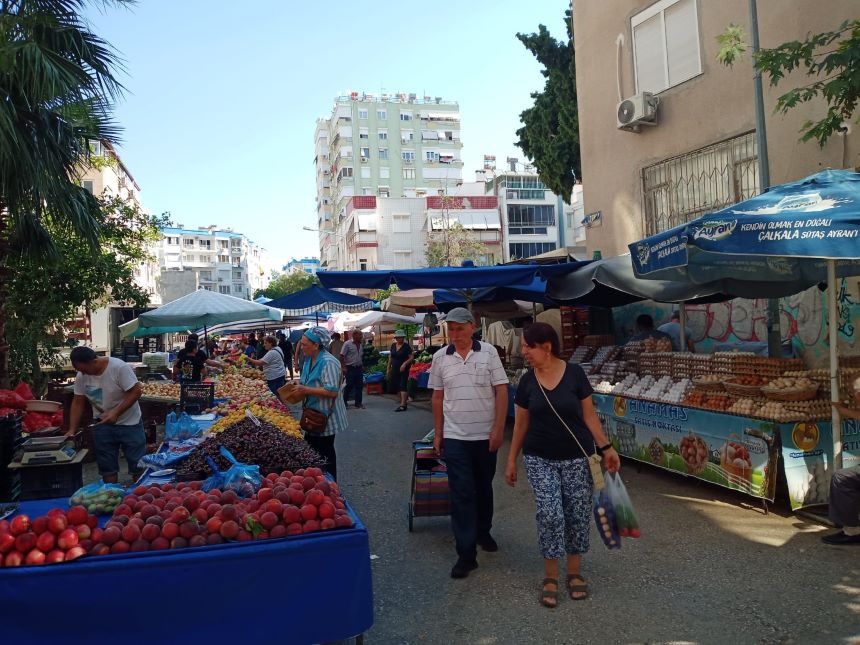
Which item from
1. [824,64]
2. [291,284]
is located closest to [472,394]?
[824,64]

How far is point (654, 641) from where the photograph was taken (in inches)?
147

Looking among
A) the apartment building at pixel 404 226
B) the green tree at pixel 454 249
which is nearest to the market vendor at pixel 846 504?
the green tree at pixel 454 249

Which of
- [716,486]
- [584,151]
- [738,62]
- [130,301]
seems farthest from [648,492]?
[130,301]

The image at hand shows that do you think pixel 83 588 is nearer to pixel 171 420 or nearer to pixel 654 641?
pixel 654 641

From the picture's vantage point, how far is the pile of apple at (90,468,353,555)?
3.36 m

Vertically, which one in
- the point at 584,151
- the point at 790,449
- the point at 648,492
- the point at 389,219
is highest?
the point at 389,219

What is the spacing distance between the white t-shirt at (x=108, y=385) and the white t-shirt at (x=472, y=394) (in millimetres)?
3583

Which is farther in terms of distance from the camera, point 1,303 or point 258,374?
point 258,374

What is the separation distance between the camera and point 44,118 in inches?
332

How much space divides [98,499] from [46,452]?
2430mm

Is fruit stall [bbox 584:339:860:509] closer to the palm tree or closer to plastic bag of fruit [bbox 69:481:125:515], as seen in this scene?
plastic bag of fruit [bbox 69:481:125:515]

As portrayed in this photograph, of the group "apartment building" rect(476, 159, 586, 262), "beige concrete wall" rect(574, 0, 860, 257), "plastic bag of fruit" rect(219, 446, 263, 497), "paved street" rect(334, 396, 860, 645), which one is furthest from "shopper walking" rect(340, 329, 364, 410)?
"apartment building" rect(476, 159, 586, 262)

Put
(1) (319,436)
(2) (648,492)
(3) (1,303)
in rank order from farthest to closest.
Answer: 1. (3) (1,303)
2. (2) (648,492)
3. (1) (319,436)

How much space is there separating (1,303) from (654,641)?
371 inches
